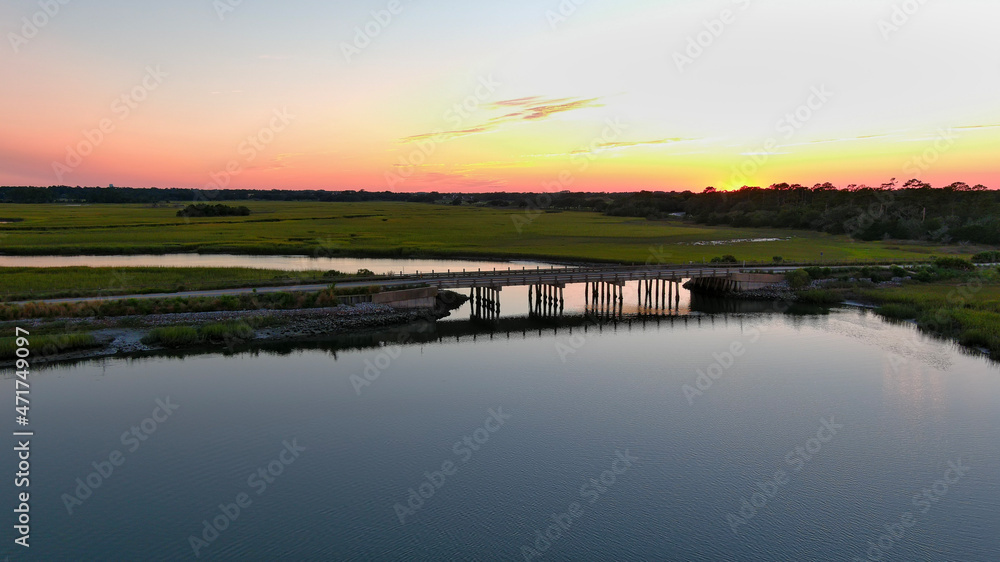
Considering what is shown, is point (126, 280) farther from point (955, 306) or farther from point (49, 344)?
point (955, 306)

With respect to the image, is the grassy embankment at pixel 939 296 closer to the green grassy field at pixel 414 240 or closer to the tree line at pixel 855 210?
the green grassy field at pixel 414 240

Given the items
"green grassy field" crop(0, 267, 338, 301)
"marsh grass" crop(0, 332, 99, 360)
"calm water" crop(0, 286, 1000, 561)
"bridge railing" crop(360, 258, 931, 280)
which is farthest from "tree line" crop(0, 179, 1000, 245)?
"marsh grass" crop(0, 332, 99, 360)

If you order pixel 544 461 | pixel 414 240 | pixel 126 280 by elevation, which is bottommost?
pixel 544 461

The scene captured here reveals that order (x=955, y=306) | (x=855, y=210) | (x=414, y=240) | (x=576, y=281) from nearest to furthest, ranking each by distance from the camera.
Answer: (x=955, y=306) → (x=576, y=281) → (x=414, y=240) → (x=855, y=210)

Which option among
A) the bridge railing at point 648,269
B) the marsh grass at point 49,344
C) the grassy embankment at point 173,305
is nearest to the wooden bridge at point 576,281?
the bridge railing at point 648,269

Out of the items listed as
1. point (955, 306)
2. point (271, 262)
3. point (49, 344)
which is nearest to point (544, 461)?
point (49, 344)

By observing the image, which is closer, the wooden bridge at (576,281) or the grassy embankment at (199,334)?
the grassy embankment at (199,334)

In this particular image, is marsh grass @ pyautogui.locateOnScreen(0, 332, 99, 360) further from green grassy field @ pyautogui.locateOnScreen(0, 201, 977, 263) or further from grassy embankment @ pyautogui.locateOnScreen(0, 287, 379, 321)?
green grassy field @ pyautogui.locateOnScreen(0, 201, 977, 263)
